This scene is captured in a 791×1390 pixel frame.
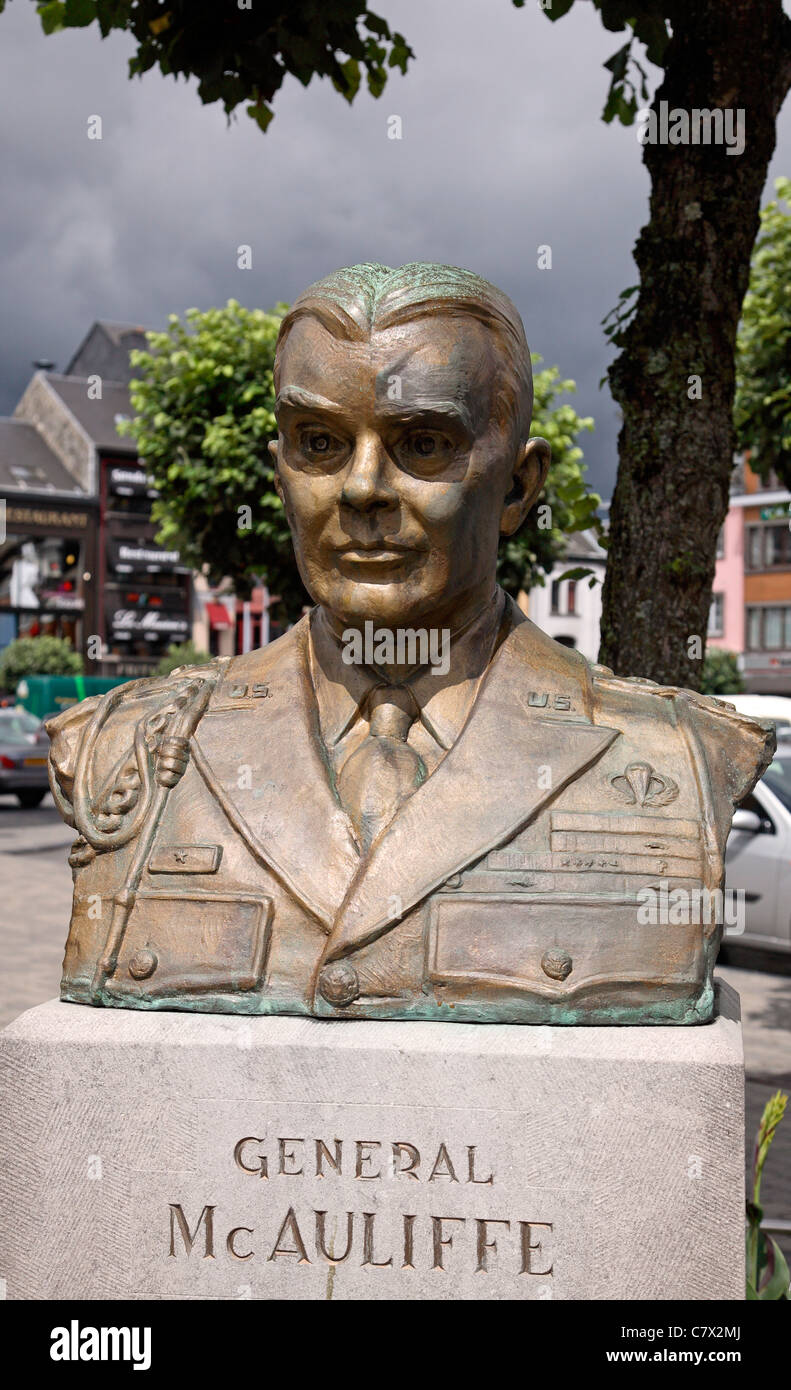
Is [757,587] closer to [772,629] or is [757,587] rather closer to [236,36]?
[772,629]

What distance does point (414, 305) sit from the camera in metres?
2.88

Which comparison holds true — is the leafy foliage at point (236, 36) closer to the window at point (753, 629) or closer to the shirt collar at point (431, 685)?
the shirt collar at point (431, 685)

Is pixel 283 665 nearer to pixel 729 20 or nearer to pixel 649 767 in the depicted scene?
pixel 649 767

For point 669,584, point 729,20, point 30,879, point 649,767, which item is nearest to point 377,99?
point 729,20

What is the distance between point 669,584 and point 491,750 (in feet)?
7.38

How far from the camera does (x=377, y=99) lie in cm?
612

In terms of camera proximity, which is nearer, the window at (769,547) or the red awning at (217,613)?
the window at (769,547)

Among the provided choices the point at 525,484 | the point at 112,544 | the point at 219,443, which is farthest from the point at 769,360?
the point at 112,544

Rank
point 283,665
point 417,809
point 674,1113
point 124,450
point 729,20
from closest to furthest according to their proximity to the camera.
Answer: point 674,1113
point 417,809
point 283,665
point 729,20
point 124,450

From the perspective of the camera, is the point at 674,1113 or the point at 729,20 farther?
→ the point at 729,20

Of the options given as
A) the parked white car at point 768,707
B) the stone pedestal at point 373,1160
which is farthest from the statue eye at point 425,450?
the parked white car at point 768,707

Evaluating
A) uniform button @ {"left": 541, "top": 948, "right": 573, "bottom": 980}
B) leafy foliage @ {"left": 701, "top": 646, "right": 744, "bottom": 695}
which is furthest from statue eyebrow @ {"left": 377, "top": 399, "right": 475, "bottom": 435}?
leafy foliage @ {"left": 701, "top": 646, "right": 744, "bottom": 695}

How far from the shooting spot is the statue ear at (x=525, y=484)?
3223 millimetres

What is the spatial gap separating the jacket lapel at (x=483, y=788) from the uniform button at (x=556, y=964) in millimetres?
249
